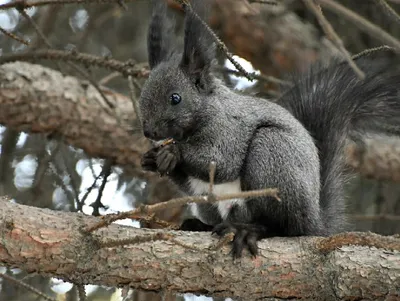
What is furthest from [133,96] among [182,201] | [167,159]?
[182,201]

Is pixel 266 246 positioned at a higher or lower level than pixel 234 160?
lower

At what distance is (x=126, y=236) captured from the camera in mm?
1628

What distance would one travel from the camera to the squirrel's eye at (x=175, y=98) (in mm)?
1956

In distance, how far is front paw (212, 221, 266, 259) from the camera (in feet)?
5.55

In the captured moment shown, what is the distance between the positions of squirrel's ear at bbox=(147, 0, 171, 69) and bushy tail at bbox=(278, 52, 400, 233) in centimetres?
50

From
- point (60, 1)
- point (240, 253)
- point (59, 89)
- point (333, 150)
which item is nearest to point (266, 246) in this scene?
point (240, 253)

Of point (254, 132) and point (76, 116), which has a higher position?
point (76, 116)

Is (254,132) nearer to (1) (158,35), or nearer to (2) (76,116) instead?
(1) (158,35)

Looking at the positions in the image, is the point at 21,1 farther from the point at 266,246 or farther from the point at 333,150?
the point at 333,150

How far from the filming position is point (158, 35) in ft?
6.70

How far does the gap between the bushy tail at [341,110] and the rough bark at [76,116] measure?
1.89ft

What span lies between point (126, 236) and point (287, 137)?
589 mm

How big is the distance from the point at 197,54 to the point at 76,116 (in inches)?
35.7

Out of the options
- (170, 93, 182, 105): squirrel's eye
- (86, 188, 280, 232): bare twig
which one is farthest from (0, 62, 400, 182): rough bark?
(86, 188, 280, 232): bare twig
